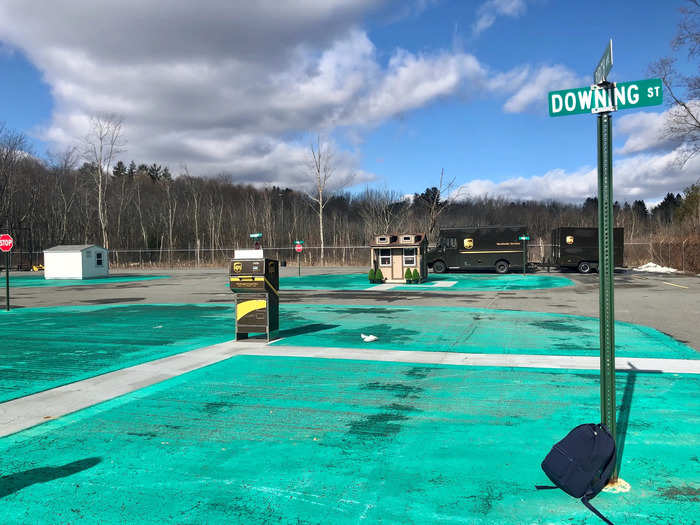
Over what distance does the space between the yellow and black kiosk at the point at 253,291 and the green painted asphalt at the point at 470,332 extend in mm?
598

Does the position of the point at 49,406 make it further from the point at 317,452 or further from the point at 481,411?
the point at 481,411

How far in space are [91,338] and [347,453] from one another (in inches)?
329

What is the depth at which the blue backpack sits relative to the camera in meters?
3.31

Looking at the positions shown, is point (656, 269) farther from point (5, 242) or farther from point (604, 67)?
point (5, 242)

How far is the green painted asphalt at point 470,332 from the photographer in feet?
29.2

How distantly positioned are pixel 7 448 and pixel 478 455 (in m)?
4.28

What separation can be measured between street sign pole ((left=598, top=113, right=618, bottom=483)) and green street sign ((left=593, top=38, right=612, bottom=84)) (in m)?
0.27

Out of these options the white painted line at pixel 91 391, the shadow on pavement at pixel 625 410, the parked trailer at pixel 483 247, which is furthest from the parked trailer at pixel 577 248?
the white painted line at pixel 91 391

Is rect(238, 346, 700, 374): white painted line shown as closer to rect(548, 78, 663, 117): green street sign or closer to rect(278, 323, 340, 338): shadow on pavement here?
rect(278, 323, 340, 338): shadow on pavement

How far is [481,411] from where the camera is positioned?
5.42 meters

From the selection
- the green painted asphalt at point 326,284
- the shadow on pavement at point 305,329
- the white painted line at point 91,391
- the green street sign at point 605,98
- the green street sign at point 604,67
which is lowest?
the shadow on pavement at point 305,329

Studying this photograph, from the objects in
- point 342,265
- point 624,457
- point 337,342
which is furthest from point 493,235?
point 624,457

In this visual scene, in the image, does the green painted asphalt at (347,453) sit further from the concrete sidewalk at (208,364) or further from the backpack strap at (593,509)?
the concrete sidewalk at (208,364)

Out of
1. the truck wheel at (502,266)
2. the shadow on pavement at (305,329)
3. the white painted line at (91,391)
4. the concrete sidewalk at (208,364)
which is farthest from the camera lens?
the truck wheel at (502,266)
